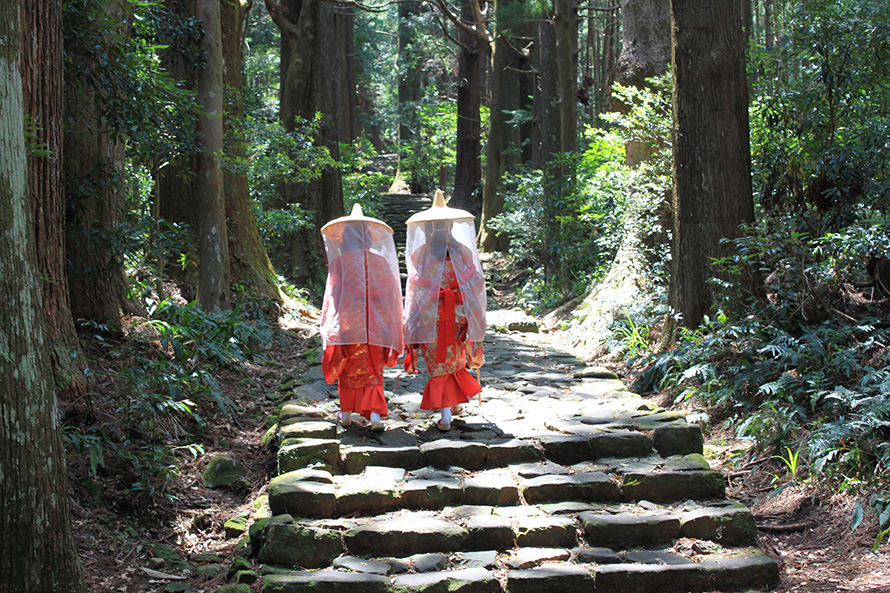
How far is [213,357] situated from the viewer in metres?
7.21

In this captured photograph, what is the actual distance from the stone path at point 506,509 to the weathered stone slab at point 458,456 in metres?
0.01

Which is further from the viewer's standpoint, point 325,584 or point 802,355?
point 802,355

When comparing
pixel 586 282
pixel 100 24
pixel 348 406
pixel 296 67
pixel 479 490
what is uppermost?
pixel 296 67

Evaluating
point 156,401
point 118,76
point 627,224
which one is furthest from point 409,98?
point 156,401

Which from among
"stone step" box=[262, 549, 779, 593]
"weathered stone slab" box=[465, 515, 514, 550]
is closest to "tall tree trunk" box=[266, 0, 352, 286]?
"weathered stone slab" box=[465, 515, 514, 550]

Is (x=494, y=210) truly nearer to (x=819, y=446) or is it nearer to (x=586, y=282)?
(x=586, y=282)

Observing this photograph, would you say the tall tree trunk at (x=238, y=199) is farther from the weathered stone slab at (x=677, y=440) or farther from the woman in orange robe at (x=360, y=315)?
the weathered stone slab at (x=677, y=440)

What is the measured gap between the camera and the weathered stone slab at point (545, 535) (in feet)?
13.8

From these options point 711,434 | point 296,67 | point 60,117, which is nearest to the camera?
point 60,117

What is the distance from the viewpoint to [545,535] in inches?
166

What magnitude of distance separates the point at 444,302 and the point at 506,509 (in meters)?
1.89

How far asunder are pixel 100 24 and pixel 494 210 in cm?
1463

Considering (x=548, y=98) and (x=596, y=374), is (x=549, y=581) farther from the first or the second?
(x=548, y=98)

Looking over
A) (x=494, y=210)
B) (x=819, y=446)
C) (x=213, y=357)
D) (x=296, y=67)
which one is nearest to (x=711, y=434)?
(x=819, y=446)
